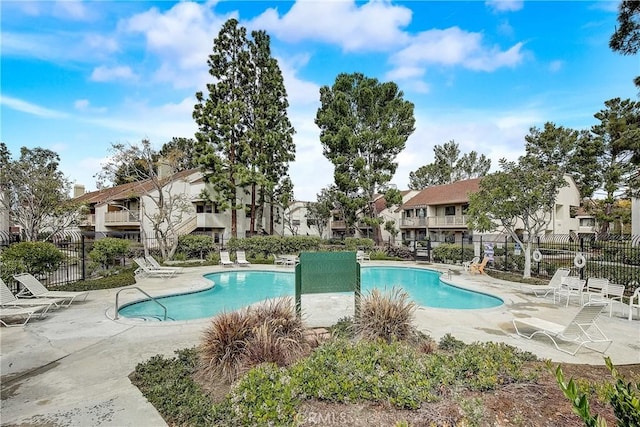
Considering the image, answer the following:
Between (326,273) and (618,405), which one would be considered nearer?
(618,405)

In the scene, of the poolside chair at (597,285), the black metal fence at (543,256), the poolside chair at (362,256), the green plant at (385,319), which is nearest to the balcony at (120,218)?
the black metal fence at (543,256)

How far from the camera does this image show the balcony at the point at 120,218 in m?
29.6

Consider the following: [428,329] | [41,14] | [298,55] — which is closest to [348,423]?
[428,329]

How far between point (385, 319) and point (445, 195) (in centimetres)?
3010

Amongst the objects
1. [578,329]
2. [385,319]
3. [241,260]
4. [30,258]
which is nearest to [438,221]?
[241,260]

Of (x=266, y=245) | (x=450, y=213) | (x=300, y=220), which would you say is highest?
(x=450, y=213)

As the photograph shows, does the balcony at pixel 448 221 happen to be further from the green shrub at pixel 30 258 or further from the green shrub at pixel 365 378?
the green shrub at pixel 30 258

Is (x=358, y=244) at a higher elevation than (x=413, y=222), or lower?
lower

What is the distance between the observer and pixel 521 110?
1465cm

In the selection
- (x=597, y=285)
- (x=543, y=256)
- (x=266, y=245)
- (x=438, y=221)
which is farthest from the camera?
(x=438, y=221)

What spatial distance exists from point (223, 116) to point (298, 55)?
14.2 metres

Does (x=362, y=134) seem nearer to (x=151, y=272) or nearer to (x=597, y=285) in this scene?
(x=151, y=272)

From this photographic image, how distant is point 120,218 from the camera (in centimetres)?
3078

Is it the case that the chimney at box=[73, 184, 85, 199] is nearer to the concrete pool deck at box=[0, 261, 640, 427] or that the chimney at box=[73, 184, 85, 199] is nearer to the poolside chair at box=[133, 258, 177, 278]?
the poolside chair at box=[133, 258, 177, 278]
